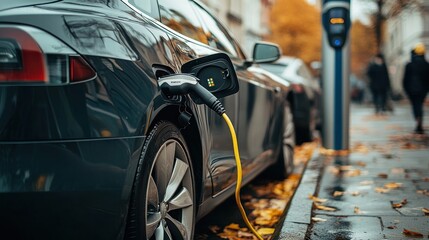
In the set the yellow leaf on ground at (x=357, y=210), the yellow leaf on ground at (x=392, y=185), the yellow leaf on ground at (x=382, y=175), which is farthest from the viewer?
the yellow leaf on ground at (x=382, y=175)

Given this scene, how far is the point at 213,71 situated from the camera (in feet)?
10.5

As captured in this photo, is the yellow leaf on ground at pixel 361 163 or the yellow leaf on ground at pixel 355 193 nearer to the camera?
the yellow leaf on ground at pixel 355 193

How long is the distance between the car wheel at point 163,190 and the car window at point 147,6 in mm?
640

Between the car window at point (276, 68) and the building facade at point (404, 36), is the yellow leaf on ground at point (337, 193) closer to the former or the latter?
the car window at point (276, 68)

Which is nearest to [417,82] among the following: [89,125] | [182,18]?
[182,18]

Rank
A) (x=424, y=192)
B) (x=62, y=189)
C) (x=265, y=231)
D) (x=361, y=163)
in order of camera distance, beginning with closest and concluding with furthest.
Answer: (x=62, y=189)
(x=265, y=231)
(x=424, y=192)
(x=361, y=163)

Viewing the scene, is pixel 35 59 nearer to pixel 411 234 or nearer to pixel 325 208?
pixel 411 234

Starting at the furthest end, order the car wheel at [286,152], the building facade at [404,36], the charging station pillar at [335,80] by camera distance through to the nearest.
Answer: the building facade at [404,36] → the charging station pillar at [335,80] → the car wheel at [286,152]

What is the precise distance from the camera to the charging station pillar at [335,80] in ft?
27.2

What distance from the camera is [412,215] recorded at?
427cm

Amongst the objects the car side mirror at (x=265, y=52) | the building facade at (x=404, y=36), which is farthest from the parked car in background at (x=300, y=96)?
the building facade at (x=404, y=36)

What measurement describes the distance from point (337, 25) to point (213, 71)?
5.40 metres

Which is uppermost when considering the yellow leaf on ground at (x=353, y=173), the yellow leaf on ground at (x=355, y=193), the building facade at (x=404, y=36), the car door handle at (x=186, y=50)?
the building facade at (x=404, y=36)

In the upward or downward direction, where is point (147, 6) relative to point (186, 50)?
upward
